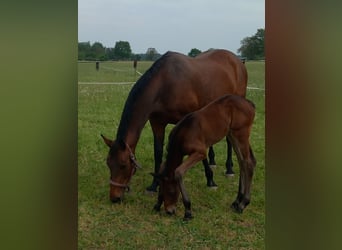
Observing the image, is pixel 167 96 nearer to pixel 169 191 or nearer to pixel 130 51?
pixel 130 51

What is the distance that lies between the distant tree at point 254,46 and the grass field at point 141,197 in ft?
0.13

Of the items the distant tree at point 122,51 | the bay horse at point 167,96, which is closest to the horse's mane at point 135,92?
the bay horse at point 167,96

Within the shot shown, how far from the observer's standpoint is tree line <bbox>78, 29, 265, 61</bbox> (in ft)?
5.45

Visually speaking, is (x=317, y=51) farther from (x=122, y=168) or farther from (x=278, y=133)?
(x=122, y=168)

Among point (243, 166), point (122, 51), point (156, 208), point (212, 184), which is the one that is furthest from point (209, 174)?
point (122, 51)

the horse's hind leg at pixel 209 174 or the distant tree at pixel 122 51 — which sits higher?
the distant tree at pixel 122 51

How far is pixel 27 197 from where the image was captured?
154 cm

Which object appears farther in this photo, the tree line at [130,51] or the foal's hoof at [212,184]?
the foal's hoof at [212,184]

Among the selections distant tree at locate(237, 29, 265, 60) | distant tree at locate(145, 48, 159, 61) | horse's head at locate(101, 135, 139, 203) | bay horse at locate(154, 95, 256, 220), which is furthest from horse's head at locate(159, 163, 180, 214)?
distant tree at locate(237, 29, 265, 60)

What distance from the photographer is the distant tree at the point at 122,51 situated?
1.74 metres

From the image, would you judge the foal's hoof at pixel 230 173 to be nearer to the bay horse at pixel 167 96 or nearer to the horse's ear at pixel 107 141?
the bay horse at pixel 167 96

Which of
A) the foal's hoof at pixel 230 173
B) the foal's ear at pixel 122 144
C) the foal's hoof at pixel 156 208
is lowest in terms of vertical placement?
the foal's hoof at pixel 156 208

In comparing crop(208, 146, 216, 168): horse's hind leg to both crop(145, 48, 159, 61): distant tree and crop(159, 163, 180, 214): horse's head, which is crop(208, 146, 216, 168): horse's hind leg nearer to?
crop(159, 163, 180, 214): horse's head

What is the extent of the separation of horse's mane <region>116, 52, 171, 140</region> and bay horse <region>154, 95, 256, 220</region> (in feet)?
0.59
